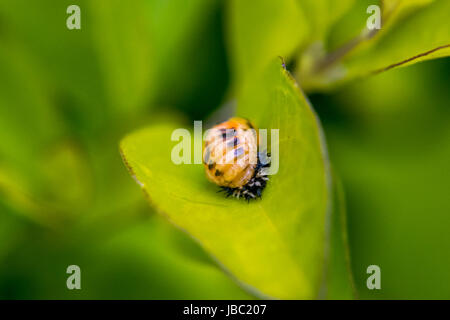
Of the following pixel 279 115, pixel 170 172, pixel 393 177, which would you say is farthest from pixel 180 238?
pixel 393 177

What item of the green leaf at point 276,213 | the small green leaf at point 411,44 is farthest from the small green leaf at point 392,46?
the green leaf at point 276,213

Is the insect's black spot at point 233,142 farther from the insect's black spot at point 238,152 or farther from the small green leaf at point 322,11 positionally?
the small green leaf at point 322,11

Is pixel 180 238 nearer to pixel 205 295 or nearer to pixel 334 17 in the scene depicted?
pixel 205 295

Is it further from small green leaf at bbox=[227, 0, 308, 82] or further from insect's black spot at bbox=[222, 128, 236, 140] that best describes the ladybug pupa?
small green leaf at bbox=[227, 0, 308, 82]

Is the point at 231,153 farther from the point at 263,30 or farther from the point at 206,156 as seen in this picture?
the point at 263,30

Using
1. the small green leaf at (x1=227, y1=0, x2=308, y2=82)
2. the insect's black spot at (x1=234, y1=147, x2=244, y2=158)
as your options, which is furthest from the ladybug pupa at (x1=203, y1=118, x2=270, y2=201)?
the small green leaf at (x1=227, y1=0, x2=308, y2=82)

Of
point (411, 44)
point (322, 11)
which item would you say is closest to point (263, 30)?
point (322, 11)
